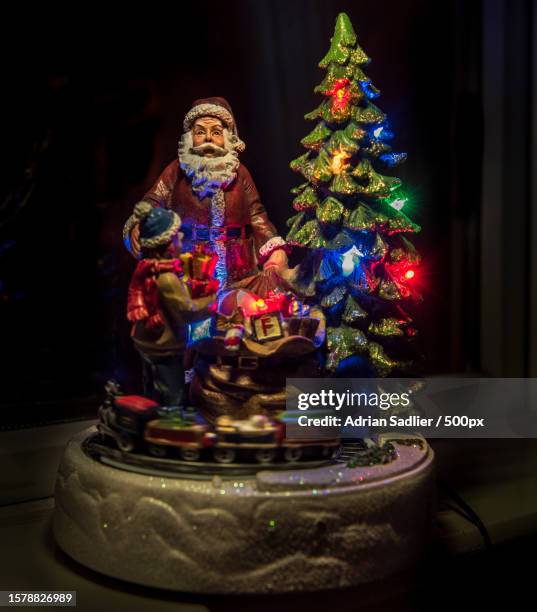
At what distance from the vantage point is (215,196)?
79.5 inches

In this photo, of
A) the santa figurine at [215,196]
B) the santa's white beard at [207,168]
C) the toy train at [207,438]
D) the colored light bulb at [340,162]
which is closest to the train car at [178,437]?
the toy train at [207,438]

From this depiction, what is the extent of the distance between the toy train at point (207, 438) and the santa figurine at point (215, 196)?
52 centimetres

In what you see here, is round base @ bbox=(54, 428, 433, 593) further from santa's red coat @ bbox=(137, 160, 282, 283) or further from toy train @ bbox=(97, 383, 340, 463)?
santa's red coat @ bbox=(137, 160, 282, 283)

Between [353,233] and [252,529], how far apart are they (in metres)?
0.90

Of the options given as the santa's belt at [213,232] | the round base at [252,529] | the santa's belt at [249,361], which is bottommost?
the round base at [252,529]

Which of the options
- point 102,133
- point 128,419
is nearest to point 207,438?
point 128,419

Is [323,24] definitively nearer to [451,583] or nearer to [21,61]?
[21,61]

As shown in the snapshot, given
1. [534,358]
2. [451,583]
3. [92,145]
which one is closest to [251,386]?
[451,583]

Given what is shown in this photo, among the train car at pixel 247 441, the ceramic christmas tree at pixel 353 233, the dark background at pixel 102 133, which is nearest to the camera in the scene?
the train car at pixel 247 441

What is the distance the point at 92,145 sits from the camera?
93.3 inches

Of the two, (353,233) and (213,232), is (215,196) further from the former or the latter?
(353,233)

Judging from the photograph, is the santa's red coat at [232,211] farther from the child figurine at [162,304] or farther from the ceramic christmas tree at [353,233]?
the child figurine at [162,304]

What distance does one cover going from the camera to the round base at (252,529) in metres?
1.45

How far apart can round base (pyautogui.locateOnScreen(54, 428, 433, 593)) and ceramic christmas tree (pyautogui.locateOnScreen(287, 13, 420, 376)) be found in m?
0.52
